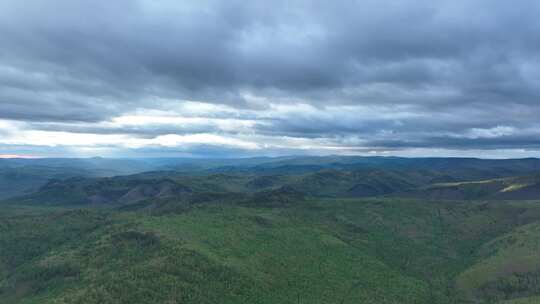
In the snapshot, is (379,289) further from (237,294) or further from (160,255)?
(160,255)

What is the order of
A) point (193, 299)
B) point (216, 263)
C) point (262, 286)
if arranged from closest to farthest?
point (193, 299) < point (262, 286) < point (216, 263)

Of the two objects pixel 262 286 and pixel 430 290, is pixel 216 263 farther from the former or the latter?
pixel 430 290

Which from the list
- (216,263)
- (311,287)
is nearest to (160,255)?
(216,263)

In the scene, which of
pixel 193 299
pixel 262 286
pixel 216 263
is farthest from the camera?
pixel 216 263

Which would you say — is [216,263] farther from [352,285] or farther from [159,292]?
[352,285]

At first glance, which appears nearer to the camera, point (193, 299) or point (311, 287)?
point (193, 299)

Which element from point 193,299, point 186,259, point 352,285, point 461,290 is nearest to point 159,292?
point 193,299

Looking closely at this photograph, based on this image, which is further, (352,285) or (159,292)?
(352,285)

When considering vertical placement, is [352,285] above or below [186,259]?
below

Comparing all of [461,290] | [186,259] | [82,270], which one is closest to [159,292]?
[186,259]
